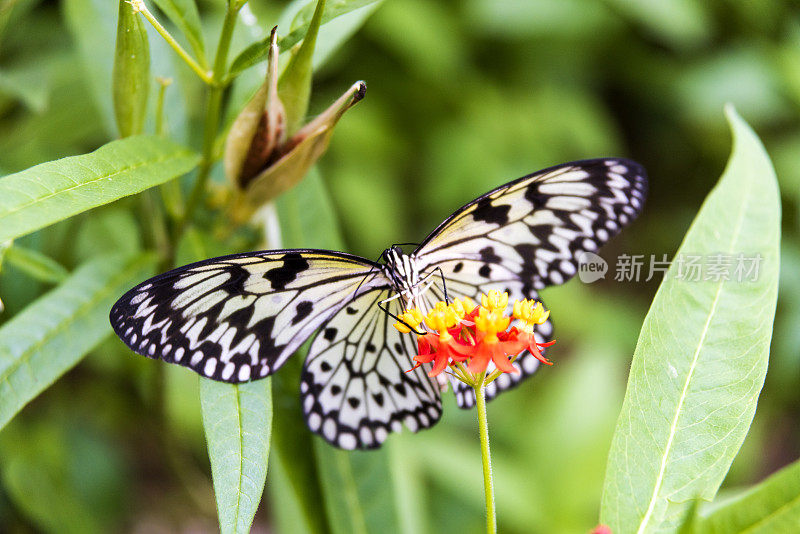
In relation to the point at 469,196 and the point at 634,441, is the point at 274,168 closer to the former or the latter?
the point at 634,441

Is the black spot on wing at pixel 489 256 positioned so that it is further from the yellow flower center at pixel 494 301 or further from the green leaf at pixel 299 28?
the green leaf at pixel 299 28

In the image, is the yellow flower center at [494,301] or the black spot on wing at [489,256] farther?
the black spot on wing at [489,256]

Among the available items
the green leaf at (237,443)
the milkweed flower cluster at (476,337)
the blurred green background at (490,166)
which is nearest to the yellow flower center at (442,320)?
the milkweed flower cluster at (476,337)

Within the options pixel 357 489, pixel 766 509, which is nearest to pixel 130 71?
pixel 357 489

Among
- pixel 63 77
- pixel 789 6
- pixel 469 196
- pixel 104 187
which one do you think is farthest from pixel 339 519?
pixel 789 6

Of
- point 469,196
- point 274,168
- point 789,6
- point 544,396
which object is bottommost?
point 544,396

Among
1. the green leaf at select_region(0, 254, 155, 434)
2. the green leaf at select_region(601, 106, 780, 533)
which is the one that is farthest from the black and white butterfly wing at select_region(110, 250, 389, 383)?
the green leaf at select_region(601, 106, 780, 533)
